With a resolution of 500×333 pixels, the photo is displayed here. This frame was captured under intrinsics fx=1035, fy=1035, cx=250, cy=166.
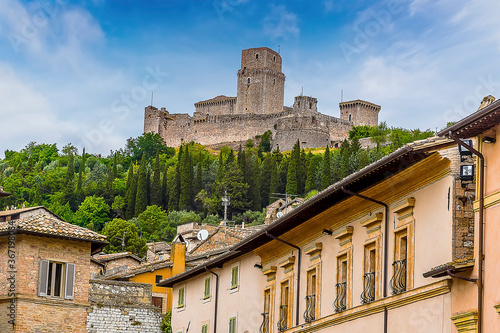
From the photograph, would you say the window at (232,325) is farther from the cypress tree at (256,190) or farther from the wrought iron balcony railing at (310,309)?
the cypress tree at (256,190)

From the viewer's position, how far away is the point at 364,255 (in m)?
26.3

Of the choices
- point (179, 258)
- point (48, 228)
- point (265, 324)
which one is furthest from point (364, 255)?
point (179, 258)

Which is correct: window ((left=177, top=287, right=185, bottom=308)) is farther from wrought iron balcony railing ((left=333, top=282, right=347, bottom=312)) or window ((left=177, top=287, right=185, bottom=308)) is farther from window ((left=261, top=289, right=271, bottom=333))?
wrought iron balcony railing ((left=333, top=282, right=347, bottom=312))

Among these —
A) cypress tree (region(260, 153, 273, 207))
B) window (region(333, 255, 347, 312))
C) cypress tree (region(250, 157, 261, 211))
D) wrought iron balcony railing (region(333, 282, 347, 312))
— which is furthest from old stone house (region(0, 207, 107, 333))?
cypress tree (region(260, 153, 273, 207))

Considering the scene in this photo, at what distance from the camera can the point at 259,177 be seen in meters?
131

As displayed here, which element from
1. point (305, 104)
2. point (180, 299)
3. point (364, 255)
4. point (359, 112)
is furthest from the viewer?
point (359, 112)

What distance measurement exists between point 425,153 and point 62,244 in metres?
15.1

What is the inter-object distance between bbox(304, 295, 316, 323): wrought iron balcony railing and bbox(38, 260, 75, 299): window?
815cm

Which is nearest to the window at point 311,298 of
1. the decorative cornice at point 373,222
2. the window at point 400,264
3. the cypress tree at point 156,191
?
the decorative cornice at point 373,222

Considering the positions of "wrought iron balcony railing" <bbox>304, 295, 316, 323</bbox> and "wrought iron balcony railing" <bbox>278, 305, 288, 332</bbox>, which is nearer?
"wrought iron balcony railing" <bbox>304, 295, 316, 323</bbox>

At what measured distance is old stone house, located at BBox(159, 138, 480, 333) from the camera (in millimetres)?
21859

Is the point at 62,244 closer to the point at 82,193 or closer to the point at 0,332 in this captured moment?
the point at 0,332

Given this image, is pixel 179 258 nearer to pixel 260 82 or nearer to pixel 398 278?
pixel 398 278

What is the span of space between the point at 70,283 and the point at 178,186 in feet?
327
